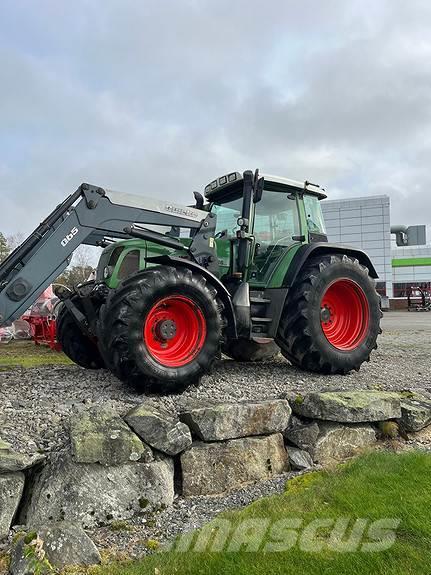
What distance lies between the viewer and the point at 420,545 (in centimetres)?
275

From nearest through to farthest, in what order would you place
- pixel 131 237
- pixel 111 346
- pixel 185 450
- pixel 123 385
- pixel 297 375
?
pixel 185 450, pixel 111 346, pixel 123 385, pixel 131 237, pixel 297 375

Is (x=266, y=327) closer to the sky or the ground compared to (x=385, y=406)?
closer to the sky

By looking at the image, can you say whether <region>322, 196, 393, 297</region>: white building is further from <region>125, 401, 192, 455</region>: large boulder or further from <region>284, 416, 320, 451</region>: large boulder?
<region>125, 401, 192, 455</region>: large boulder

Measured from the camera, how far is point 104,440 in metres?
3.46

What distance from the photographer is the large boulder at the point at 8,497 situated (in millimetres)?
3127

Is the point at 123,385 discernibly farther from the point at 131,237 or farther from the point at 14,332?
the point at 14,332

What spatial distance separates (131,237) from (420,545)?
396 cm

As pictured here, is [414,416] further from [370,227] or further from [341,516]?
[370,227]

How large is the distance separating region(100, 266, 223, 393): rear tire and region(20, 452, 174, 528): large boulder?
1.03 m

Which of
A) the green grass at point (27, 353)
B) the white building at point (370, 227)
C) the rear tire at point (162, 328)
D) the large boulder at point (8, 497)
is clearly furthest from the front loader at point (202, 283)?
the white building at point (370, 227)

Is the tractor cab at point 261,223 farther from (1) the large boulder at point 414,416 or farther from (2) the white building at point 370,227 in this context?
(2) the white building at point 370,227

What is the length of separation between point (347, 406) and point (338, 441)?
0.33m

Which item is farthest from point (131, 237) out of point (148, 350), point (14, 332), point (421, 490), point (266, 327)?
point (14, 332)

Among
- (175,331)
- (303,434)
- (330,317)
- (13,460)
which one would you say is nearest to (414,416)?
(303,434)
